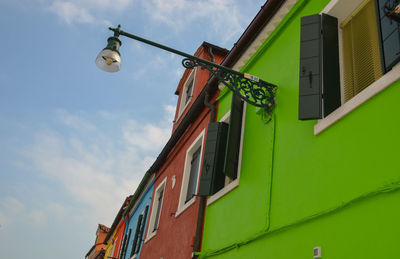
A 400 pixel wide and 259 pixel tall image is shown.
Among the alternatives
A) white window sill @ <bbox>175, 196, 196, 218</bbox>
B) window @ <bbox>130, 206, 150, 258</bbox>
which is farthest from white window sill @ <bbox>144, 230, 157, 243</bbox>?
white window sill @ <bbox>175, 196, 196, 218</bbox>

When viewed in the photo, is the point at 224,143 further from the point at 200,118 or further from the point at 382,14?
the point at 382,14

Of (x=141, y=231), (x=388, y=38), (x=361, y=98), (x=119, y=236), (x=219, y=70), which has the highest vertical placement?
(x=119, y=236)

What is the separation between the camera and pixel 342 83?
5047 mm

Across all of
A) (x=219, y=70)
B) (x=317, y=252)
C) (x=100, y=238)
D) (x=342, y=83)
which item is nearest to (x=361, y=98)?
(x=342, y=83)

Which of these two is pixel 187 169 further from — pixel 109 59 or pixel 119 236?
pixel 119 236

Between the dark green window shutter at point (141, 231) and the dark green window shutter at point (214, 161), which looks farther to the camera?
the dark green window shutter at point (141, 231)

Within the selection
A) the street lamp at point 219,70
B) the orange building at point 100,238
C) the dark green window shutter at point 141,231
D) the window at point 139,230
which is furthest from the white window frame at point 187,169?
the orange building at point 100,238

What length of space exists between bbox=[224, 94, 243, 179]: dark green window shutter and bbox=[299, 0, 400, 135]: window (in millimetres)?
2115

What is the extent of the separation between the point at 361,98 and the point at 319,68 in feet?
2.95

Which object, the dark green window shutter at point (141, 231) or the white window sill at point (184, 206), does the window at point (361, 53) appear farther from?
the dark green window shutter at point (141, 231)

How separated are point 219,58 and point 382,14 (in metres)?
8.17

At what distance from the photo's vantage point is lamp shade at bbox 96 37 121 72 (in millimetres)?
6363

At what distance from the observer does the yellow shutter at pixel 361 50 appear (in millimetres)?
4723

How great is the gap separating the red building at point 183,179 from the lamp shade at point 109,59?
125 inches
